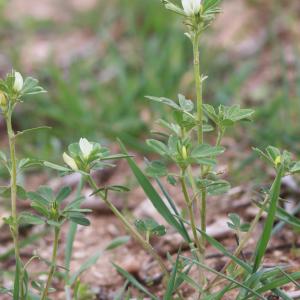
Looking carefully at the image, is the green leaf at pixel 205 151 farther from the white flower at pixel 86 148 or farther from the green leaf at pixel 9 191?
the green leaf at pixel 9 191

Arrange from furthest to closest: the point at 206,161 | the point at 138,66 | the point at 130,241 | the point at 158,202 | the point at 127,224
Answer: the point at 138,66 < the point at 130,241 < the point at 158,202 < the point at 127,224 < the point at 206,161

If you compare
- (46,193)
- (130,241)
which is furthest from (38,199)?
(130,241)

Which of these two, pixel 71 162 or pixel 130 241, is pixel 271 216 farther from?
pixel 130 241

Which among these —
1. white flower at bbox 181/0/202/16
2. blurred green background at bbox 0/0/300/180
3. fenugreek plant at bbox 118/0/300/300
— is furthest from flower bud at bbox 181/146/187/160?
blurred green background at bbox 0/0/300/180

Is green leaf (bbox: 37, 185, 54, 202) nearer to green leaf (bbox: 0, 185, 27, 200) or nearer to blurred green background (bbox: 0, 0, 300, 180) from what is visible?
green leaf (bbox: 0, 185, 27, 200)

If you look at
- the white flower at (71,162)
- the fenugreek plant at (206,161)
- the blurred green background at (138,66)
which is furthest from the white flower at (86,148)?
the blurred green background at (138,66)

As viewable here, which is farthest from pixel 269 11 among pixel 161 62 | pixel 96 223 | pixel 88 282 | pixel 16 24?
pixel 88 282
